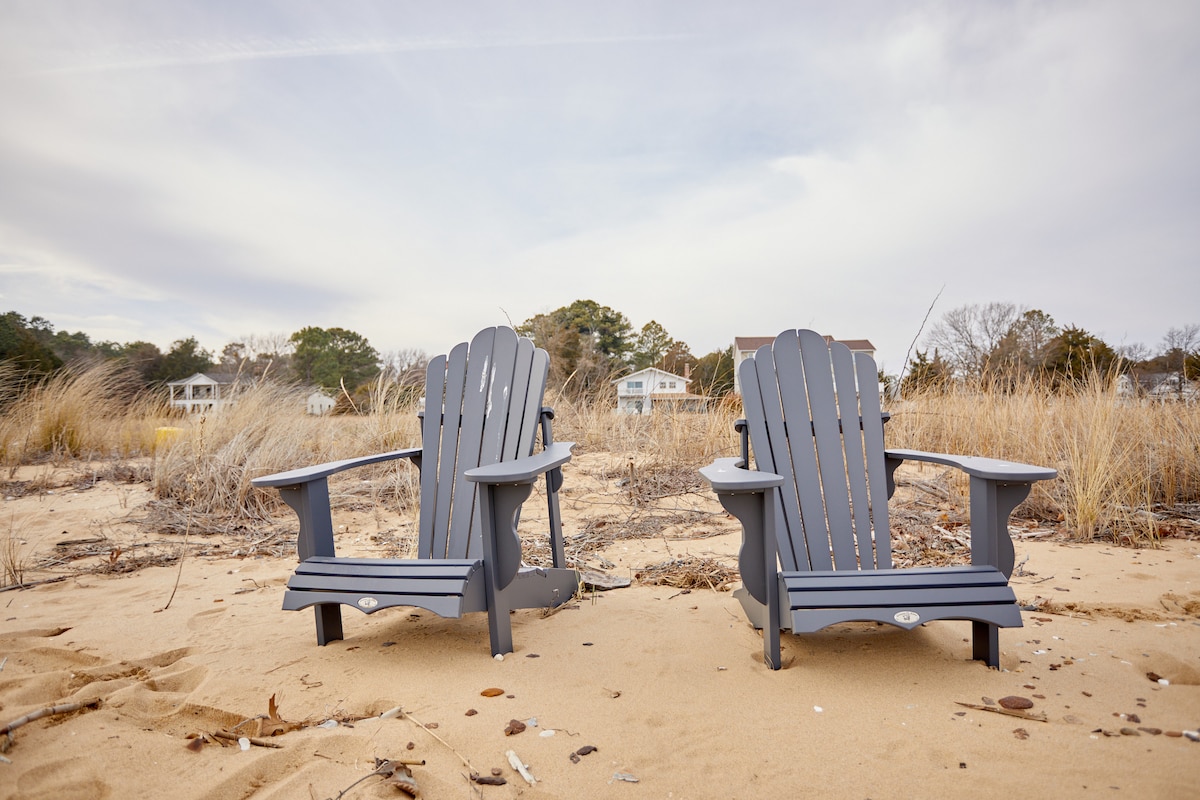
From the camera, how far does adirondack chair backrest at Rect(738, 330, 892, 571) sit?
2154 millimetres

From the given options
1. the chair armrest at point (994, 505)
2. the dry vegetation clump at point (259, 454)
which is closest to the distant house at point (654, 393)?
the dry vegetation clump at point (259, 454)

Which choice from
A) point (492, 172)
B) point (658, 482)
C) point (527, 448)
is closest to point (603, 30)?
point (492, 172)

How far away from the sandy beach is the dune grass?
3.47 feet

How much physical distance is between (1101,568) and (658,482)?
104 inches

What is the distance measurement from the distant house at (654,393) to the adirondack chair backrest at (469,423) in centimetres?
321

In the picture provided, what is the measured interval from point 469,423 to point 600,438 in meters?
3.28

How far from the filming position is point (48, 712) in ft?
4.66

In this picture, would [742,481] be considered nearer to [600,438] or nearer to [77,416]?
[600,438]

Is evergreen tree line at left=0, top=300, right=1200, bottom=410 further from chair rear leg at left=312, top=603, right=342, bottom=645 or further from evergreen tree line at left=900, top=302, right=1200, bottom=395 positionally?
chair rear leg at left=312, top=603, right=342, bottom=645

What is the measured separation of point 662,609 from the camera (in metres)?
2.36

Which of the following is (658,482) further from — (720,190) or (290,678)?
(720,190)

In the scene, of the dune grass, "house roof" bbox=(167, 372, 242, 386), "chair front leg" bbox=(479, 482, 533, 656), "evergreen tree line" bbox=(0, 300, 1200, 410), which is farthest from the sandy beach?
"house roof" bbox=(167, 372, 242, 386)

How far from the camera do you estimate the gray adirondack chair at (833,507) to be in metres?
1.62

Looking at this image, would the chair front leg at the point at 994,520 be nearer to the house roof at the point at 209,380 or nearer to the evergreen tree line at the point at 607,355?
the evergreen tree line at the point at 607,355
